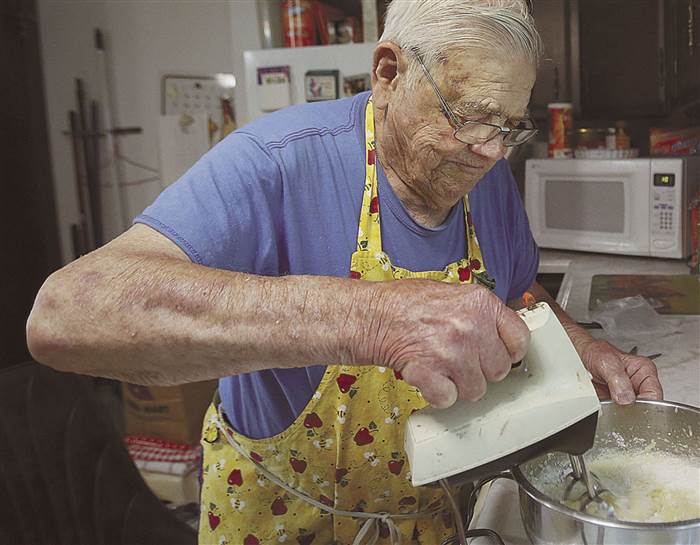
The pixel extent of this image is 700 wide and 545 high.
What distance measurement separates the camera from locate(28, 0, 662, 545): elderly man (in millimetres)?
696

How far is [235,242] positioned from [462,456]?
0.39 meters

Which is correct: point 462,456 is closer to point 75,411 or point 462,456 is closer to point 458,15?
point 458,15

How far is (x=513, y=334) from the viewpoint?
68 cm

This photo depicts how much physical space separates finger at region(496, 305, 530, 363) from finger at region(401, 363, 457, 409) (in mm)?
68

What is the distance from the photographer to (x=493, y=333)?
0.68 m

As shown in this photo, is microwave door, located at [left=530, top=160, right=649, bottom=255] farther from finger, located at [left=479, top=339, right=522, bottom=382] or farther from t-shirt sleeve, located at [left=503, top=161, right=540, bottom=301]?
finger, located at [left=479, top=339, right=522, bottom=382]

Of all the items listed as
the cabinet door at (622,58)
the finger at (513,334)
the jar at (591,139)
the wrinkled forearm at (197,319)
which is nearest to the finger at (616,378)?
the finger at (513,334)

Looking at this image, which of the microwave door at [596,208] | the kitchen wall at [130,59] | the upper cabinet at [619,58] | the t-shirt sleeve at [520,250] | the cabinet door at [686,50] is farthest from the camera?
the kitchen wall at [130,59]

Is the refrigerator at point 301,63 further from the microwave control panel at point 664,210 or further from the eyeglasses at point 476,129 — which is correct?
the eyeglasses at point 476,129

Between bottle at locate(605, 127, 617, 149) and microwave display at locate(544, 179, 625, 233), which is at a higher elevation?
bottle at locate(605, 127, 617, 149)

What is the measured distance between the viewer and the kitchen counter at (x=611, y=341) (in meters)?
0.89

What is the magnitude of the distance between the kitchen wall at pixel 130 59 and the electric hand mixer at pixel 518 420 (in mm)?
2914

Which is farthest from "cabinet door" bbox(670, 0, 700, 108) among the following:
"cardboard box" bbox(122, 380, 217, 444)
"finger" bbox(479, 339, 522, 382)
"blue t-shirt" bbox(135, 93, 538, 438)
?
"cardboard box" bbox(122, 380, 217, 444)

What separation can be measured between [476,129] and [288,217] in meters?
0.28
